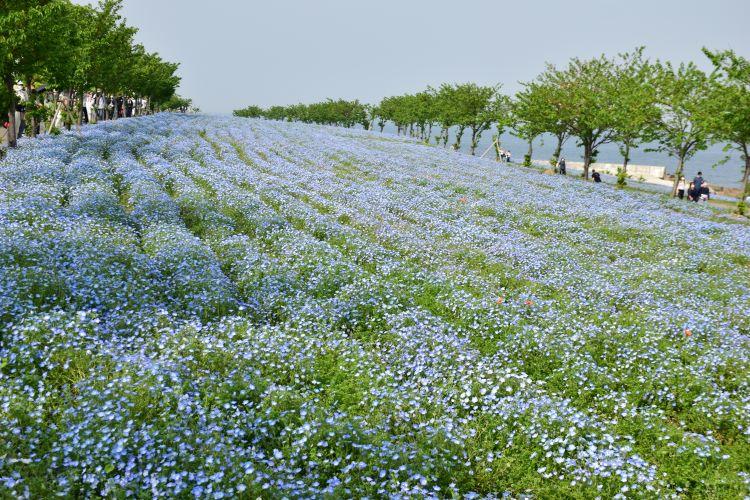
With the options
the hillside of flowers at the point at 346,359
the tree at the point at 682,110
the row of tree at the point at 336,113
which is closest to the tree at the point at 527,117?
the tree at the point at 682,110

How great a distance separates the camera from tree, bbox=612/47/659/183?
120 feet

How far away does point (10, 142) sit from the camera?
23547 millimetres

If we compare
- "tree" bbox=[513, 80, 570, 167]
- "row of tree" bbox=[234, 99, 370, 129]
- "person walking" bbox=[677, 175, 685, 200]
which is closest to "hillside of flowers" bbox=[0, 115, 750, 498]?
"person walking" bbox=[677, 175, 685, 200]

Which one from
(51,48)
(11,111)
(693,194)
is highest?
(51,48)

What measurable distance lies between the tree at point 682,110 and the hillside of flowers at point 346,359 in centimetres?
2306

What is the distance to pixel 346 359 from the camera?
7.50m

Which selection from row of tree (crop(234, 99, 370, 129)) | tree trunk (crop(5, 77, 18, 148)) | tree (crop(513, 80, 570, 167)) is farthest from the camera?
row of tree (crop(234, 99, 370, 129))

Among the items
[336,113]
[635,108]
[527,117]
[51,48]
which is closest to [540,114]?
[527,117]

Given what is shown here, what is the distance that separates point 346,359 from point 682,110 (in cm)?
3780

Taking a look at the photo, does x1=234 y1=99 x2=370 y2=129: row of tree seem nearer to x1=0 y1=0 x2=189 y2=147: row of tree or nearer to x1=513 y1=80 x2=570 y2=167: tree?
x1=513 y1=80 x2=570 y2=167: tree

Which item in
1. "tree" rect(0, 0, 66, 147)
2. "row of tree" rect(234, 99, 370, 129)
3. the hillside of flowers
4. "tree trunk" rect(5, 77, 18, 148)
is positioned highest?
"row of tree" rect(234, 99, 370, 129)

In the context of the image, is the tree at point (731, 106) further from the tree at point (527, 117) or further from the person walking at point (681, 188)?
the tree at point (527, 117)

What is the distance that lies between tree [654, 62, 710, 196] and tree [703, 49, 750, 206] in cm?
120

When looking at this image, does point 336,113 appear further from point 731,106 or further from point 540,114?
point 731,106
